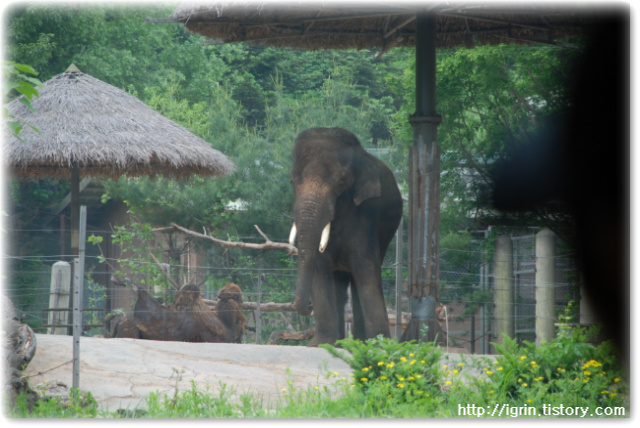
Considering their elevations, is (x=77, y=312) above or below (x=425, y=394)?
above

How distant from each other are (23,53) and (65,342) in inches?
338

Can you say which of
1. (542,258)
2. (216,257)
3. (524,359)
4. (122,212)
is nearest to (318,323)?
(542,258)

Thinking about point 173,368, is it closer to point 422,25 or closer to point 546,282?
point 546,282

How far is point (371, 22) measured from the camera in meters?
8.55

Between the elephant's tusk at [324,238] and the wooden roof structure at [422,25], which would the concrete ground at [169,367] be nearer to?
the elephant's tusk at [324,238]

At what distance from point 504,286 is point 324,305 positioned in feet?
5.84

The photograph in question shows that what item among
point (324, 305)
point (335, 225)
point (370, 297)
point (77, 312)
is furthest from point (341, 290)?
point (77, 312)

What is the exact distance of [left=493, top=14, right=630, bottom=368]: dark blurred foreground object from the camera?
328 inches

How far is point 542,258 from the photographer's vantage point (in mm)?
7191

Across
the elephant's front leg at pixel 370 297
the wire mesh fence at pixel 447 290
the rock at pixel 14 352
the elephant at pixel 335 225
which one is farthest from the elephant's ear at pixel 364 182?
the rock at pixel 14 352

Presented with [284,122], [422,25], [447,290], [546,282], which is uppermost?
[284,122]

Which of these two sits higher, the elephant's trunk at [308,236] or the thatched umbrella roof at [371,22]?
the thatched umbrella roof at [371,22]

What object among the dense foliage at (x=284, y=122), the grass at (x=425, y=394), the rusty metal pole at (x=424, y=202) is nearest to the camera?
the grass at (x=425, y=394)

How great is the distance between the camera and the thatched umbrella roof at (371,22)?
695 centimetres
